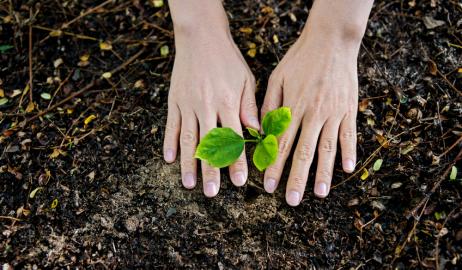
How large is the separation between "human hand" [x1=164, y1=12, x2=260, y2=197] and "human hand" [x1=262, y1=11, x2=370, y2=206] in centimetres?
11

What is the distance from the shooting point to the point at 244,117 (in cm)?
146

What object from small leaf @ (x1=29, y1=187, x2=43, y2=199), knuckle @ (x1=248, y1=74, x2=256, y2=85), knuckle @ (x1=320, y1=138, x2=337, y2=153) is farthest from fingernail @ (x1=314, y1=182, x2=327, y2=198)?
small leaf @ (x1=29, y1=187, x2=43, y2=199)

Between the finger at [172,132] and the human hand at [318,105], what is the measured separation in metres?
0.31

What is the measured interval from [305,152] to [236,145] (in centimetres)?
23

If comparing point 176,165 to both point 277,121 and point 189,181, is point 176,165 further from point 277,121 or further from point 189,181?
point 277,121

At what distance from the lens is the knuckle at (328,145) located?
1.39 meters

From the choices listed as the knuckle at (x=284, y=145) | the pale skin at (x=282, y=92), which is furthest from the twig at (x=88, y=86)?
the knuckle at (x=284, y=145)

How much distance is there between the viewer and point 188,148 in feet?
4.66

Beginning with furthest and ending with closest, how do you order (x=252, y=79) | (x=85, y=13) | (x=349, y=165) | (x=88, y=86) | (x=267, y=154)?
1. (x=85, y=13)
2. (x=88, y=86)
3. (x=252, y=79)
4. (x=349, y=165)
5. (x=267, y=154)

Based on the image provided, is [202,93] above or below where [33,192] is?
above

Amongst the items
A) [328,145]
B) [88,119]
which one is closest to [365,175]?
[328,145]

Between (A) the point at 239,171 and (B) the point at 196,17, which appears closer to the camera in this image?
(A) the point at 239,171

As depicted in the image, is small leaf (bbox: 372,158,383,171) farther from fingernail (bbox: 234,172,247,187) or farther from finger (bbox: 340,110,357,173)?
fingernail (bbox: 234,172,247,187)

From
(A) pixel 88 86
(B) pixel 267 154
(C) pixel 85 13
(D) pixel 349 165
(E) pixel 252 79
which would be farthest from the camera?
(C) pixel 85 13
